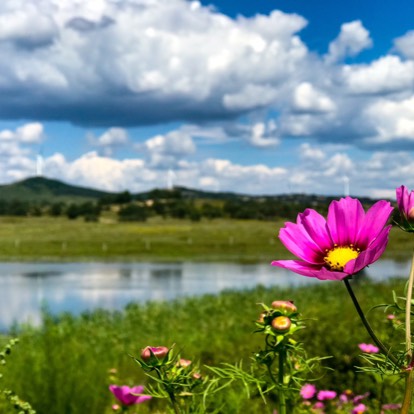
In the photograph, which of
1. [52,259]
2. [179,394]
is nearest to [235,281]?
[52,259]

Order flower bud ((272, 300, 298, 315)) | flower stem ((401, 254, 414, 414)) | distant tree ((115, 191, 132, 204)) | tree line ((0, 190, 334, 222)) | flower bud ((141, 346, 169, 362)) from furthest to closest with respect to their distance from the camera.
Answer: distant tree ((115, 191, 132, 204)) < tree line ((0, 190, 334, 222)) < flower bud ((141, 346, 169, 362)) < flower bud ((272, 300, 298, 315)) < flower stem ((401, 254, 414, 414))

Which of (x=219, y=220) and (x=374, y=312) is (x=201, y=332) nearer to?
(x=374, y=312)

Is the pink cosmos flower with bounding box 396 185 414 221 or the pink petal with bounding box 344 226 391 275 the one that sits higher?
the pink cosmos flower with bounding box 396 185 414 221

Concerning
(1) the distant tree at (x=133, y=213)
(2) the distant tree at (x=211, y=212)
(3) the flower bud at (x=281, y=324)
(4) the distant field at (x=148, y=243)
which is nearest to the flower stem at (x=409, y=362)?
(3) the flower bud at (x=281, y=324)

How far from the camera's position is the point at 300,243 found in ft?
5.26

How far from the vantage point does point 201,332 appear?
1254 cm

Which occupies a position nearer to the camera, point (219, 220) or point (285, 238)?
point (285, 238)

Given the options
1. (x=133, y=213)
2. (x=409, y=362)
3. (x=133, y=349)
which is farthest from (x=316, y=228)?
(x=133, y=213)

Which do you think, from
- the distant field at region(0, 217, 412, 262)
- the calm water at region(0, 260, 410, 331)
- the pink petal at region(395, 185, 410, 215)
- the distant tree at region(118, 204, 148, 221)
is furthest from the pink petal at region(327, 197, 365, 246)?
the distant tree at region(118, 204, 148, 221)

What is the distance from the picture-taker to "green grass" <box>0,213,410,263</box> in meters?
57.3

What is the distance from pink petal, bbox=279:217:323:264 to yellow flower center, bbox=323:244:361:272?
29mm

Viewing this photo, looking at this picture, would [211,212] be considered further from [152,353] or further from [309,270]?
[309,270]

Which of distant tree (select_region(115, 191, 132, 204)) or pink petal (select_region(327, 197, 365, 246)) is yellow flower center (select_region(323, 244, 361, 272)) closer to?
pink petal (select_region(327, 197, 365, 246))

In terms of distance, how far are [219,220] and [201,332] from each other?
80918 mm
